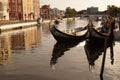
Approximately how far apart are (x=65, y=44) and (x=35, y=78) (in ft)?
52.9

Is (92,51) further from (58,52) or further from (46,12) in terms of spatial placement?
(46,12)

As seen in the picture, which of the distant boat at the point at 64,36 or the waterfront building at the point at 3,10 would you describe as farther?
the waterfront building at the point at 3,10

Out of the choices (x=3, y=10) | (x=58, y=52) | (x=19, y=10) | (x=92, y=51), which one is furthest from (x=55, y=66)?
(x=19, y=10)

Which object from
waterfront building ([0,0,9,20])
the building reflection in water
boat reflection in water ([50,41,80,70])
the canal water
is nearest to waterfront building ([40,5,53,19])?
waterfront building ([0,0,9,20])

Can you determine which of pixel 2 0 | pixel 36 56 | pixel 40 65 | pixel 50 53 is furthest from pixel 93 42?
pixel 2 0

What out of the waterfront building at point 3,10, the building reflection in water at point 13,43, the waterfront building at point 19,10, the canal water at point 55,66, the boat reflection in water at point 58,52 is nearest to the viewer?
A: the canal water at point 55,66

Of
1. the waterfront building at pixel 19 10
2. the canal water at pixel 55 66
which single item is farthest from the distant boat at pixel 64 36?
the waterfront building at pixel 19 10

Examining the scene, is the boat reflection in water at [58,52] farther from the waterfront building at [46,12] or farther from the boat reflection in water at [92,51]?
the waterfront building at [46,12]

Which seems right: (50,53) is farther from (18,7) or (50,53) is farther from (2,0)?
(18,7)

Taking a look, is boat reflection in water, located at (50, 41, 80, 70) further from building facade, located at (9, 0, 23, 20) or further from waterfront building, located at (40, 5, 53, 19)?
waterfront building, located at (40, 5, 53, 19)

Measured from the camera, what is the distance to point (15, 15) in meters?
103

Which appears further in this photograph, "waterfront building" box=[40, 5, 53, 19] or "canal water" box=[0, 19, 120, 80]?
"waterfront building" box=[40, 5, 53, 19]

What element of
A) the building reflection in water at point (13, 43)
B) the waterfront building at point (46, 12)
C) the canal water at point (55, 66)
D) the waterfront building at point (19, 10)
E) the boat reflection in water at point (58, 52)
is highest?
the canal water at point (55, 66)

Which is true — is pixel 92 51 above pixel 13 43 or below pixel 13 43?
above
